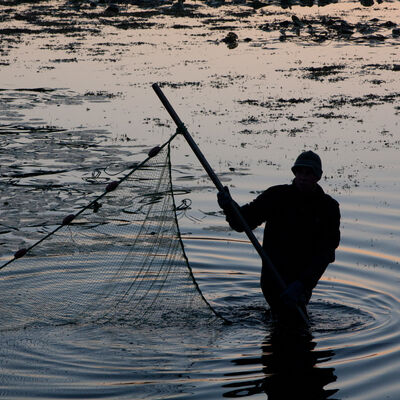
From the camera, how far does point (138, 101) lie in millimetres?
20750

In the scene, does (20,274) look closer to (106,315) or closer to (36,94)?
(106,315)

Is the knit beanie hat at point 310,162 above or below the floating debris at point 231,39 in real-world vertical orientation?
above

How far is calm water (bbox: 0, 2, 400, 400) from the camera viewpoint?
7.27 metres

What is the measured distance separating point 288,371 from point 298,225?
1.25 m

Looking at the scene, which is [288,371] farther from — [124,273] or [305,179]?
[124,273]

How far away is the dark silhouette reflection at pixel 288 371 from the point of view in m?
6.86

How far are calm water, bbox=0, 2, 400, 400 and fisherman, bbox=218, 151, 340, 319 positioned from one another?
0.79 m

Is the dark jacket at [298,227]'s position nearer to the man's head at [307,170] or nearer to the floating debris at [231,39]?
the man's head at [307,170]

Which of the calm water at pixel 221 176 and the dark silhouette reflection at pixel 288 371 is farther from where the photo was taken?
the calm water at pixel 221 176

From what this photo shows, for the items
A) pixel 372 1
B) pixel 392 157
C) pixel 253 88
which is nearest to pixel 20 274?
pixel 392 157

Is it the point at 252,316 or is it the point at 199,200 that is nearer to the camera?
the point at 252,316

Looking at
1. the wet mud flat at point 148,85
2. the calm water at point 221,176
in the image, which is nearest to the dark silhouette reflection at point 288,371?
the calm water at point 221,176

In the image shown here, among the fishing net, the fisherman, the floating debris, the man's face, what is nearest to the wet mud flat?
the floating debris

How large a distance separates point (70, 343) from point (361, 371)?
263cm
